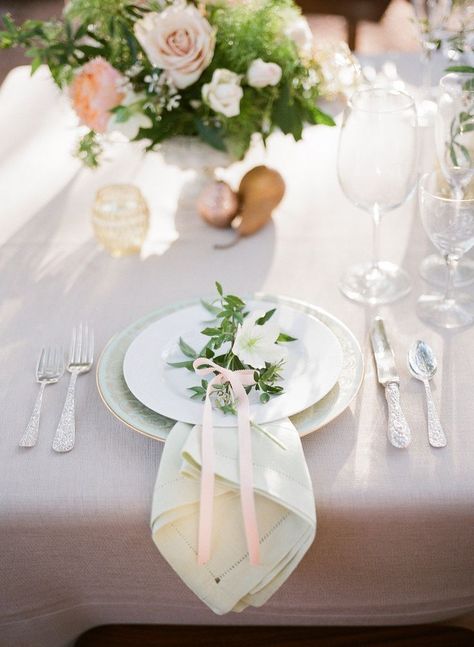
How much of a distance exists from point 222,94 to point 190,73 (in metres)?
0.06

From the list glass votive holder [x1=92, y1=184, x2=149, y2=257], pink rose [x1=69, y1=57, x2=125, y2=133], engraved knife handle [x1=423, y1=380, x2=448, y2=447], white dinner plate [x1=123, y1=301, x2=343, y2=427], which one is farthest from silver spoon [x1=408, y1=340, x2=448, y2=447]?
pink rose [x1=69, y1=57, x2=125, y2=133]

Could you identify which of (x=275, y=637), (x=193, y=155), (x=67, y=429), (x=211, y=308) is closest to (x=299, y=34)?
(x=193, y=155)

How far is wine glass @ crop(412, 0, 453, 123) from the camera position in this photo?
143 cm

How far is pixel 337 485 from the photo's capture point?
2.51 feet

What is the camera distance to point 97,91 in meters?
1.14

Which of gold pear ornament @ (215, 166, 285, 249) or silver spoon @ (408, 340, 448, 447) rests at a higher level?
gold pear ornament @ (215, 166, 285, 249)

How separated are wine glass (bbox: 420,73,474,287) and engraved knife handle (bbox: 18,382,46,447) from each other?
583 millimetres

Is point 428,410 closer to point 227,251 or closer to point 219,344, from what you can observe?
point 219,344

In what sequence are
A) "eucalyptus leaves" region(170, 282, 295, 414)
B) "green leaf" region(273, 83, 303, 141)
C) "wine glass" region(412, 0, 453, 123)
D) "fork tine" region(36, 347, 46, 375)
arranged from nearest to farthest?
"eucalyptus leaves" region(170, 282, 295, 414), "fork tine" region(36, 347, 46, 375), "green leaf" region(273, 83, 303, 141), "wine glass" region(412, 0, 453, 123)

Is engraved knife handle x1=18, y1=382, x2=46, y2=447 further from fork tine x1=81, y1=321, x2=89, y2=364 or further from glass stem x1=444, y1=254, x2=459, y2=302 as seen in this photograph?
glass stem x1=444, y1=254, x2=459, y2=302

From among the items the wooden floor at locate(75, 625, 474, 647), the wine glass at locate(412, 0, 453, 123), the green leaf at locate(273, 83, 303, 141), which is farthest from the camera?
the wine glass at locate(412, 0, 453, 123)

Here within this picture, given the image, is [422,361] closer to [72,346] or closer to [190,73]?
[72,346]

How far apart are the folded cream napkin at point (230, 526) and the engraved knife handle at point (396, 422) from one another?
12 centimetres

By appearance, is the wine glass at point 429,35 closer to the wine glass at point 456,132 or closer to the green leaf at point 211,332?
the wine glass at point 456,132
